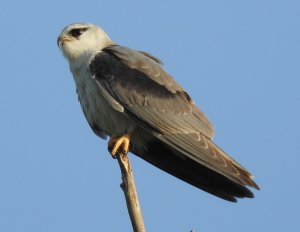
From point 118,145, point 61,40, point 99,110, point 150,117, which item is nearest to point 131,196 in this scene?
point 118,145

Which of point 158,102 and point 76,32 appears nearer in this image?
point 158,102

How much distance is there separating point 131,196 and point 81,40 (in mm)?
2714

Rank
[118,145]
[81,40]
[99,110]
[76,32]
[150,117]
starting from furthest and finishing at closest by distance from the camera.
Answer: [76,32] → [81,40] → [99,110] → [150,117] → [118,145]

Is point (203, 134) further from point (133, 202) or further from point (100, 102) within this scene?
point (133, 202)

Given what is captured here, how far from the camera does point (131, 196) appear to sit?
5258 millimetres

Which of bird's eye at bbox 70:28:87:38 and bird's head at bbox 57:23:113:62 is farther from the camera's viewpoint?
bird's eye at bbox 70:28:87:38

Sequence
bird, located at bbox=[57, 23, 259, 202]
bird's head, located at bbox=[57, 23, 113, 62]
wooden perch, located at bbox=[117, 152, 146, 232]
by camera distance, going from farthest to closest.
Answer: bird's head, located at bbox=[57, 23, 113, 62], bird, located at bbox=[57, 23, 259, 202], wooden perch, located at bbox=[117, 152, 146, 232]

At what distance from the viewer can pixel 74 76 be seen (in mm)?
7117

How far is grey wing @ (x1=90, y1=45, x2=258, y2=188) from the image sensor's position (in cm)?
645

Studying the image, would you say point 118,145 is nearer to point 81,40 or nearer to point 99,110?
point 99,110

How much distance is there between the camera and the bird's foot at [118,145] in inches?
245

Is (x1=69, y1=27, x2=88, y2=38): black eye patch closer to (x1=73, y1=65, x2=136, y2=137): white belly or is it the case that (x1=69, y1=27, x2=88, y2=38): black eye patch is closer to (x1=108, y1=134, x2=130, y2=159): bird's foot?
(x1=73, y1=65, x2=136, y2=137): white belly

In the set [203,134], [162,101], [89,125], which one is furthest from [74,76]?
[203,134]

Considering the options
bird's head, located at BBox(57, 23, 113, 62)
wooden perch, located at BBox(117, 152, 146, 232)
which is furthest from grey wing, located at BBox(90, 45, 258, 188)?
wooden perch, located at BBox(117, 152, 146, 232)
